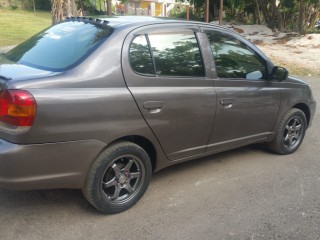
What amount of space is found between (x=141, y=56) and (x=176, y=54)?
45 cm

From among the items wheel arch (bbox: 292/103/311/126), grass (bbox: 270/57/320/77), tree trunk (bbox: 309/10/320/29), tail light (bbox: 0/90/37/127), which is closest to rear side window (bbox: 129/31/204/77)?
tail light (bbox: 0/90/37/127)

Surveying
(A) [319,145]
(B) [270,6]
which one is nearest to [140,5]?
(B) [270,6]

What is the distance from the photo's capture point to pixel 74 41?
3.57m

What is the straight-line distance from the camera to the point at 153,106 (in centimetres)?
349

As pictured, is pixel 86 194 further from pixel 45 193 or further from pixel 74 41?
pixel 74 41

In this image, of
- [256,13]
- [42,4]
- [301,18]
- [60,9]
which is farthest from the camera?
[42,4]

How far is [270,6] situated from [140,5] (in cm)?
2971

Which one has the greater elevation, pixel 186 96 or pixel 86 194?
pixel 186 96

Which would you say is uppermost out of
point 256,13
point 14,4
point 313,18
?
point 256,13

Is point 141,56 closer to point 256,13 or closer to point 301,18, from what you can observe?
point 301,18

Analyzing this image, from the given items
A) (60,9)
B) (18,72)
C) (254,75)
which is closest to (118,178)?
(18,72)

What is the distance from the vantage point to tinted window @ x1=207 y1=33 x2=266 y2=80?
4121mm

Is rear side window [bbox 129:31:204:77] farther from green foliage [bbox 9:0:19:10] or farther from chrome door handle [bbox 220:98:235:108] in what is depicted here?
green foliage [bbox 9:0:19:10]

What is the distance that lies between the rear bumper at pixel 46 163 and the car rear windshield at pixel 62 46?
0.67m
